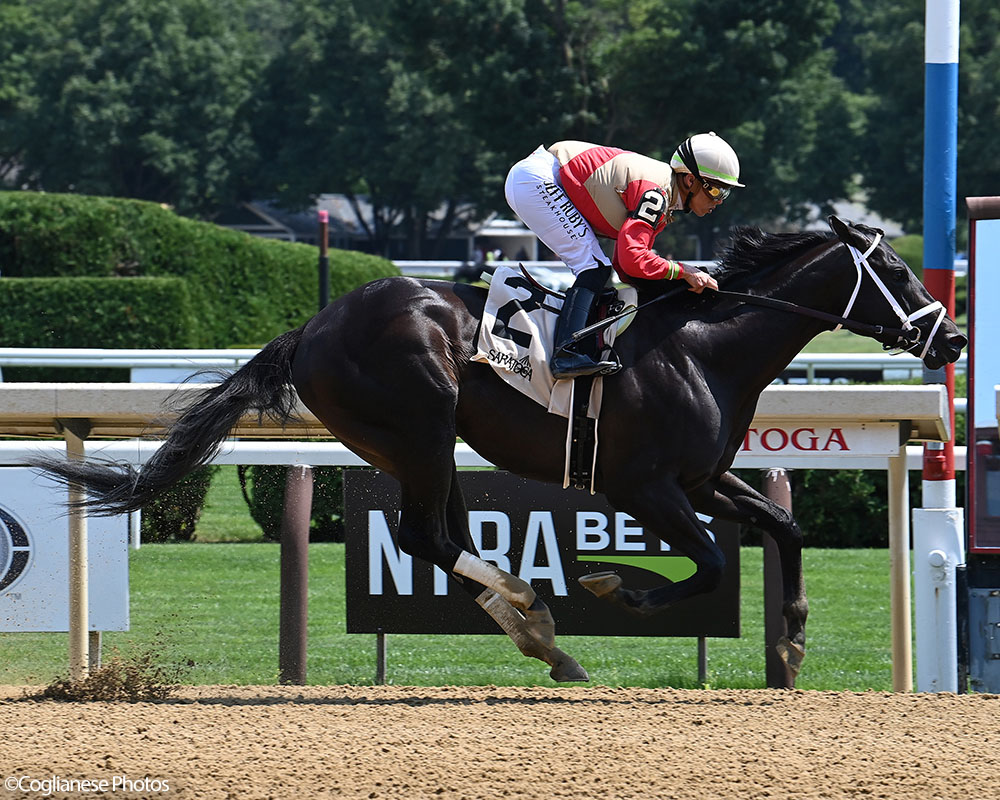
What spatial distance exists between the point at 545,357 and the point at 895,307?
1.20 m

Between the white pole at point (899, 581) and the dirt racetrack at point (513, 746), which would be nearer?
the dirt racetrack at point (513, 746)

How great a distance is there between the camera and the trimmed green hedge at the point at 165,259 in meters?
16.9

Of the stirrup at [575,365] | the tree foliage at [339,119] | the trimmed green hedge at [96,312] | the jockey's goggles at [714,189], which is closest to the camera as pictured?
the stirrup at [575,365]

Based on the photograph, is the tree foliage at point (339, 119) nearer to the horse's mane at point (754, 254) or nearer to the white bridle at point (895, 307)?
the horse's mane at point (754, 254)

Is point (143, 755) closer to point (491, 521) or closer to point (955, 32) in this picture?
point (491, 521)

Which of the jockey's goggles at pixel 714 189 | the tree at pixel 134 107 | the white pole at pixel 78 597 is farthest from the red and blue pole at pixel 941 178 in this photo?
the tree at pixel 134 107

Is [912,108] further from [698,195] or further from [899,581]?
[698,195]

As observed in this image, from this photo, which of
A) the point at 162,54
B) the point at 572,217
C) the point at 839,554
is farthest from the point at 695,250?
the point at 572,217

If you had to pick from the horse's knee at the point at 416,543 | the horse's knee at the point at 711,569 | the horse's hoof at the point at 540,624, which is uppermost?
the horse's knee at the point at 416,543

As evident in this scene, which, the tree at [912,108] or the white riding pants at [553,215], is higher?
the tree at [912,108]

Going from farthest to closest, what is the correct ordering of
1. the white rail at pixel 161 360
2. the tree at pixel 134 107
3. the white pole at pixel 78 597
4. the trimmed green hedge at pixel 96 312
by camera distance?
the tree at pixel 134 107, the trimmed green hedge at pixel 96 312, the white rail at pixel 161 360, the white pole at pixel 78 597

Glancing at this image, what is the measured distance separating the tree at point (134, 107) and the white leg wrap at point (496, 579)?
43590mm

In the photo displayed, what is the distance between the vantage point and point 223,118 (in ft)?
159

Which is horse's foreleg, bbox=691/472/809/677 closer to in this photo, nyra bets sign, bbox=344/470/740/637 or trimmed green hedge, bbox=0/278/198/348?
nyra bets sign, bbox=344/470/740/637
